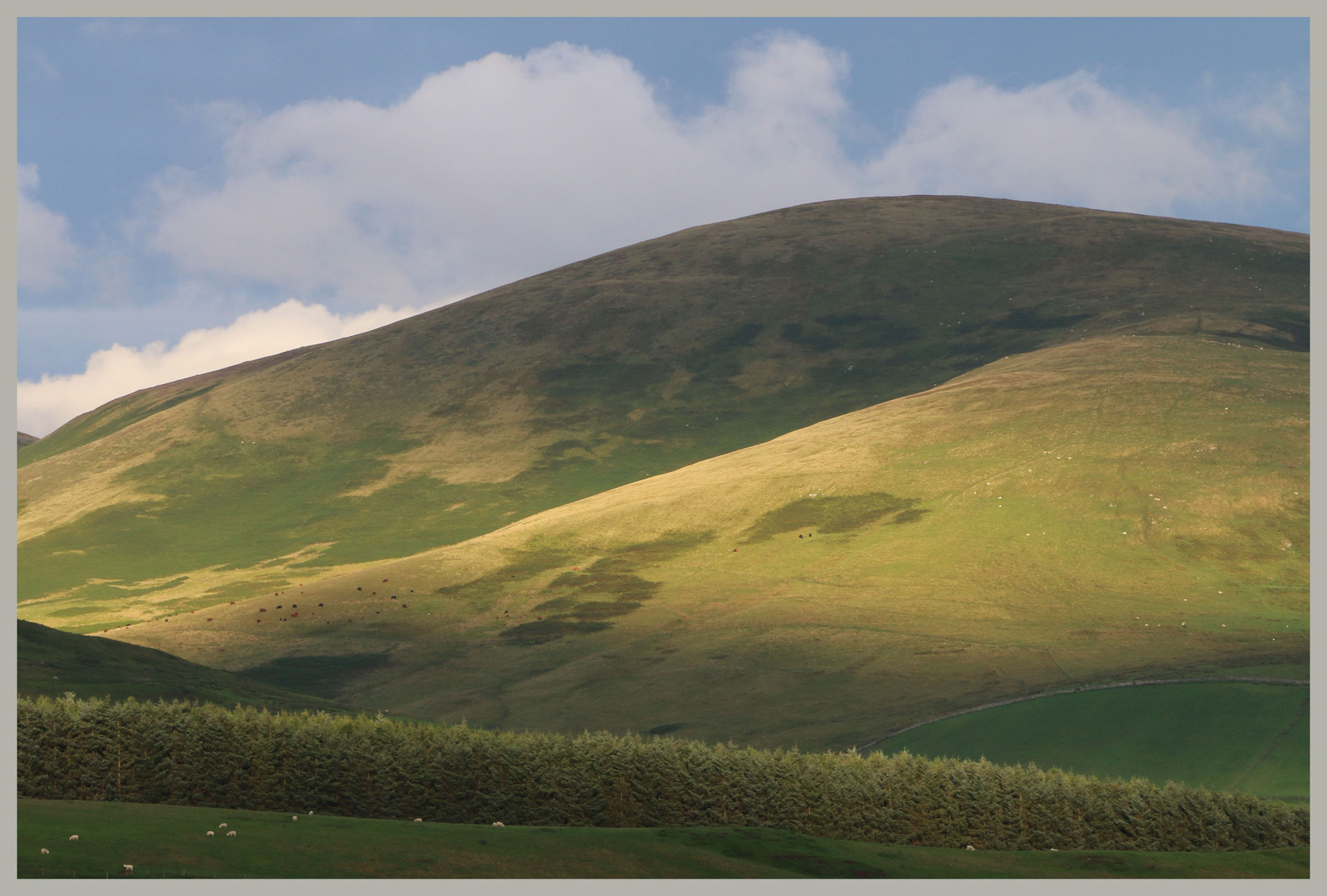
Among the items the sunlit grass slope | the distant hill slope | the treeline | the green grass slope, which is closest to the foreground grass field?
the treeline

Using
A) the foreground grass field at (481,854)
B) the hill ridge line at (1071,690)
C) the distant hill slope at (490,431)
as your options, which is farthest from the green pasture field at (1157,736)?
the distant hill slope at (490,431)

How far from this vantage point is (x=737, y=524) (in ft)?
341

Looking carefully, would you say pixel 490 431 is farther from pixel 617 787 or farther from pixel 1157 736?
pixel 617 787

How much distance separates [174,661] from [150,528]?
10567 centimetres

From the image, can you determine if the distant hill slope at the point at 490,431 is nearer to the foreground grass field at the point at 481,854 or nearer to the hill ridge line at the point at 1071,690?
the hill ridge line at the point at 1071,690

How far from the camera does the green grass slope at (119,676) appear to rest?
45.9 metres

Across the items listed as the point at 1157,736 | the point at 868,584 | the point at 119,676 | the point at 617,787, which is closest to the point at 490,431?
the point at 868,584

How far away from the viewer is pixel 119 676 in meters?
50.3

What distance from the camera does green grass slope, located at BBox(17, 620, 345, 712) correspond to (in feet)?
151

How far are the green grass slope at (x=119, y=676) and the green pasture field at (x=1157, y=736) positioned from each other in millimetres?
30558

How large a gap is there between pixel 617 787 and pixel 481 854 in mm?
7533

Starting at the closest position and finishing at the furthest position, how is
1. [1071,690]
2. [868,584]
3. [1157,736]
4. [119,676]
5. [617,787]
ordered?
[617,787] < [119,676] < [1157,736] < [1071,690] < [868,584]

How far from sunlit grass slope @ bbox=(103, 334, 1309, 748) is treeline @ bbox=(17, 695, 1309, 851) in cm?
2758

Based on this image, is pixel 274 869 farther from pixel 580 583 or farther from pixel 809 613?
pixel 580 583
